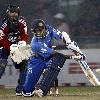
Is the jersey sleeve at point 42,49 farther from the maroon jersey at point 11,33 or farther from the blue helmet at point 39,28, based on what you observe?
the maroon jersey at point 11,33

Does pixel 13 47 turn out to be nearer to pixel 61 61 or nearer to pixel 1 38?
pixel 1 38

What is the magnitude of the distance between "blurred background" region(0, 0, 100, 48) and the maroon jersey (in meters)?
3.06

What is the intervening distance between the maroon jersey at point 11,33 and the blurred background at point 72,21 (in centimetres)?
306

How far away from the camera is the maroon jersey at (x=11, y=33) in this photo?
39.8 feet

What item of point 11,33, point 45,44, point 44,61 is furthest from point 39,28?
point 11,33

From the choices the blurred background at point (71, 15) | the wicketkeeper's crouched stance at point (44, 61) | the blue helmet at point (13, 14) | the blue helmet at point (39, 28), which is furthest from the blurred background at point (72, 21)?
the blue helmet at point (39, 28)

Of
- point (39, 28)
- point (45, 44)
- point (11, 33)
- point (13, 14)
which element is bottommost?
point (45, 44)

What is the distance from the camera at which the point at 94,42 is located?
1519cm

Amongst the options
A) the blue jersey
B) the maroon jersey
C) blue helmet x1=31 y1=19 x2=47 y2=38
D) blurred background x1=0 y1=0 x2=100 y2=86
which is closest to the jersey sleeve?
the blue jersey

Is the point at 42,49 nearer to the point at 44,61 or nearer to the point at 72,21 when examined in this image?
the point at 44,61

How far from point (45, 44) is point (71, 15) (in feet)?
16.4

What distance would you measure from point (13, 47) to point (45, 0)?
4185 mm

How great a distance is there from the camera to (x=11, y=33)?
12.2 metres

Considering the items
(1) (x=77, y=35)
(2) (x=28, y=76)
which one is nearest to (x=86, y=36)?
(1) (x=77, y=35)
